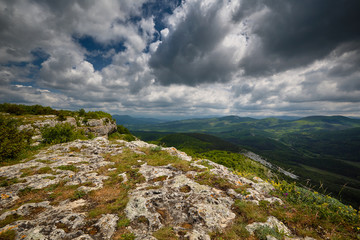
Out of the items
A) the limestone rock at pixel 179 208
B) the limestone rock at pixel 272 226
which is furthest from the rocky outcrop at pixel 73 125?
the limestone rock at pixel 272 226

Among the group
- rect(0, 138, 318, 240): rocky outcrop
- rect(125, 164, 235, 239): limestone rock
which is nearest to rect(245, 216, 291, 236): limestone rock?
rect(0, 138, 318, 240): rocky outcrop

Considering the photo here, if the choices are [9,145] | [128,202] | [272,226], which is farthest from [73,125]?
[272,226]

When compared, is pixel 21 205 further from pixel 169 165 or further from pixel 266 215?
pixel 266 215

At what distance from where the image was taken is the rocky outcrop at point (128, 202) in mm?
6512

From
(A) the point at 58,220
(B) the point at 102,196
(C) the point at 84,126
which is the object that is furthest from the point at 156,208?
(C) the point at 84,126

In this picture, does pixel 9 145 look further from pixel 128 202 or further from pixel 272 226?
pixel 272 226

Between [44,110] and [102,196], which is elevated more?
[44,110]

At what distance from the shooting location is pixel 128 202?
27.3 feet

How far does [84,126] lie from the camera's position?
29.0m

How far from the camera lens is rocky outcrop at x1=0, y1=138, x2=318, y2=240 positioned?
21.4 feet

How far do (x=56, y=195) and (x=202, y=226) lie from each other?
9642 mm

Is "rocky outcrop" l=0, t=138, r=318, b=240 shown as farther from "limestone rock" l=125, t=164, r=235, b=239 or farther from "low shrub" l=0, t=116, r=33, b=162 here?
"low shrub" l=0, t=116, r=33, b=162

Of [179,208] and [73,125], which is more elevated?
[73,125]

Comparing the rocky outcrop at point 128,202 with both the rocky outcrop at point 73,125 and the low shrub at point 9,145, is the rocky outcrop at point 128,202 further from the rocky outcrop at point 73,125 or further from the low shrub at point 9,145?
the rocky outcrop at point 73,125
